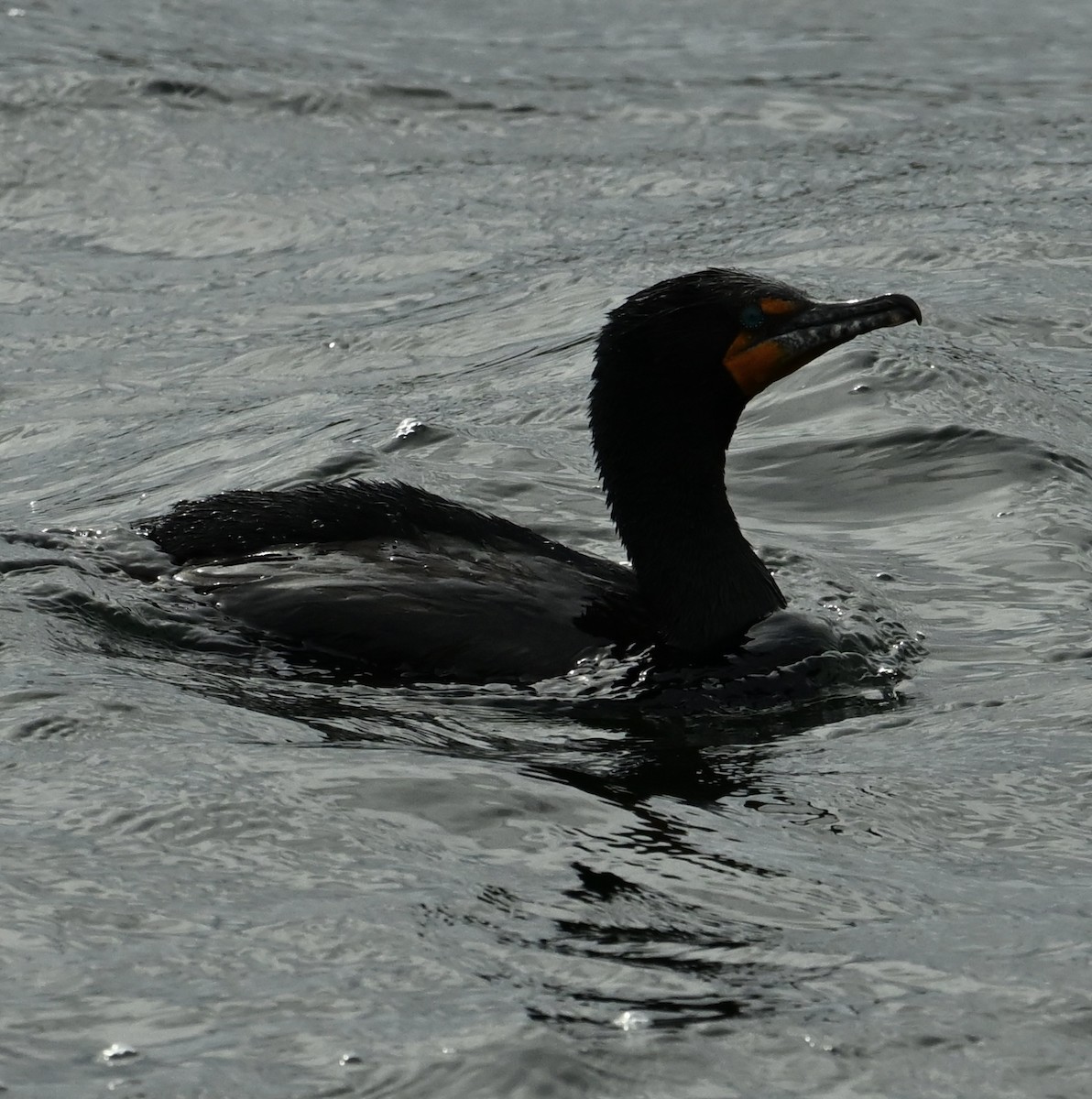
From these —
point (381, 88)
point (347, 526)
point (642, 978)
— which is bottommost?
point (642, 978)

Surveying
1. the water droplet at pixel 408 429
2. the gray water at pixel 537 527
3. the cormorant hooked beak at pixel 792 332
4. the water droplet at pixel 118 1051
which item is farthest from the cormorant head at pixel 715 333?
the water droplet at pixel 118 1051

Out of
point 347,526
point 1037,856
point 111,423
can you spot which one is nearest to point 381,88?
point 111,423

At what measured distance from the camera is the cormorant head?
6141 millimetres

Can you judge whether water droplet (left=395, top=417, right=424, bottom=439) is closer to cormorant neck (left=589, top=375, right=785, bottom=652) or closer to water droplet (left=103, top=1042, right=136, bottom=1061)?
cormorant neck (left=589, top=375, right=785, bottom=652)

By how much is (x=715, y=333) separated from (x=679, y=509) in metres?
0.54

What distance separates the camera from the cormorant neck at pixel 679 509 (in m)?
6.21

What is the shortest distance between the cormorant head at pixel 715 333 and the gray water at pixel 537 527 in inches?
34.7

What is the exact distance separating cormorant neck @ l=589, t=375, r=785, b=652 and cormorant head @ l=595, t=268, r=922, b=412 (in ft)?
0.17

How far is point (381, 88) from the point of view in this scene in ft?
46.0

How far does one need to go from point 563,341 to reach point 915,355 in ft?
5.49

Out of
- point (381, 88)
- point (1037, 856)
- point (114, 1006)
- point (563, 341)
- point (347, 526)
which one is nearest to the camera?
point (114, 1006)

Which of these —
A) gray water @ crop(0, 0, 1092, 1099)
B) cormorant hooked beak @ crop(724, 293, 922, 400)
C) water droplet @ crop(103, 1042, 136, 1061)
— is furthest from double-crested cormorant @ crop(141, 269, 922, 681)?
water droplet @ crop(103, 1042, 136, 1061)

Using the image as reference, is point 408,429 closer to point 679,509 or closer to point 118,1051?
point 679,509

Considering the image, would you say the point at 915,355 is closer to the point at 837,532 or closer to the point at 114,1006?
the point at 837,532
